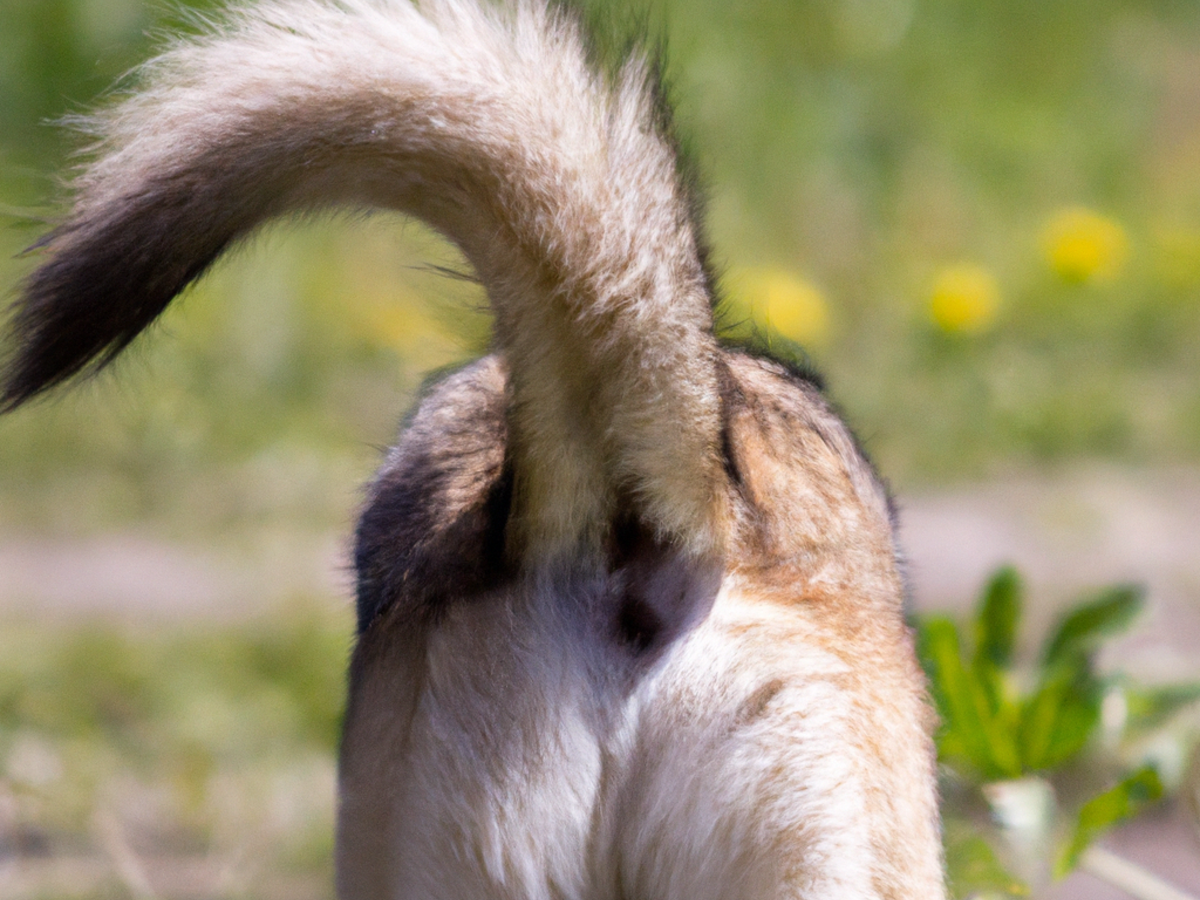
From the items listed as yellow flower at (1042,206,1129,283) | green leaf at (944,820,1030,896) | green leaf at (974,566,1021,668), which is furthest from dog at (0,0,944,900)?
yellow flower at (1042,206,1129,283)

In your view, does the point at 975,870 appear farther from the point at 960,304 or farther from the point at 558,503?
the point at 960,304

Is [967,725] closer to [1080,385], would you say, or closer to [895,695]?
[895,695]

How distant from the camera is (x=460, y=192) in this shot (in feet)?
4.96

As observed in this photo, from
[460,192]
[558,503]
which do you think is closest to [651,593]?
[558,503]

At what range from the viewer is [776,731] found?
1.66 metres

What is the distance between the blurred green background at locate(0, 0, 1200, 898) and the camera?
3.21m

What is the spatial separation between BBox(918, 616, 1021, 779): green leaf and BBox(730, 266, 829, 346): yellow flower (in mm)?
1962

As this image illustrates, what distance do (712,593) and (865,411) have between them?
3674 millimetres

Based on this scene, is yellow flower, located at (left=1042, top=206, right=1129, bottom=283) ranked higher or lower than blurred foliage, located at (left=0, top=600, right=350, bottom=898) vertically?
higher

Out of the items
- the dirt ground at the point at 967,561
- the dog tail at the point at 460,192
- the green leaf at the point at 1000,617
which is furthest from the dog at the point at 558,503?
the dirt ground at the point at 967,561

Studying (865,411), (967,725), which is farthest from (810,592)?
(865,411)

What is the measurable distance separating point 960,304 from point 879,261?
4.25ft

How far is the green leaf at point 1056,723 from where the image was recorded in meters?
3.01

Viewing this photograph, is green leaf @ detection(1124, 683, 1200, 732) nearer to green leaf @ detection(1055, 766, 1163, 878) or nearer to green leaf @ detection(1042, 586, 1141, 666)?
green leaf @ detection(1042, 586, 1141, 666)
